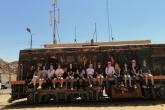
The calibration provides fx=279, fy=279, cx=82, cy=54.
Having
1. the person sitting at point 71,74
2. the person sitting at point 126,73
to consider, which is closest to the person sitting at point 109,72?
the person sitting at point 126,73

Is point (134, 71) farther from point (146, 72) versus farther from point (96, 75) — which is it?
point (96, 75)

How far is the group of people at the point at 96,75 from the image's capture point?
595 inches

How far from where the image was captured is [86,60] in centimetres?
1638

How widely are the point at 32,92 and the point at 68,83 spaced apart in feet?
6.69

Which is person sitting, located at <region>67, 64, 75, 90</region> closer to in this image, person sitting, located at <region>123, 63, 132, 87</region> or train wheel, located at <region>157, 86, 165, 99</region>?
person sitting, located at <region>123, 63, 132, 87</region>

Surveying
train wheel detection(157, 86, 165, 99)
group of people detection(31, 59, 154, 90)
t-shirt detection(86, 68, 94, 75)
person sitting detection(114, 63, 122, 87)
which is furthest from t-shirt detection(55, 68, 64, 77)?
train wheel detection(157, 86, 165, 99)

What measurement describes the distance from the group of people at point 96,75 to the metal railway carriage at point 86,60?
29 cm

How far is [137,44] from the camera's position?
16594mm

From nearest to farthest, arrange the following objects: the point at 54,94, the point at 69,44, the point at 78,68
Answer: the point at 54,94, the point at 78,68, the point at 69,44

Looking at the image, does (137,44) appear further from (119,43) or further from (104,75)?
(104,75)

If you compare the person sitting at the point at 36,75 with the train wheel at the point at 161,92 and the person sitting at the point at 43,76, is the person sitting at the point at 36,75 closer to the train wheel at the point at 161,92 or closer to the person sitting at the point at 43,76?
the person sitting at the point at 43,76

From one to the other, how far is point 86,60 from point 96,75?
123 cm

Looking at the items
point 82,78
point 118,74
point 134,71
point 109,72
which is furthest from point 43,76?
point 134,71

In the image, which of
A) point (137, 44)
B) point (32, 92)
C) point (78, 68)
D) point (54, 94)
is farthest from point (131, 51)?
point (32, 92)
